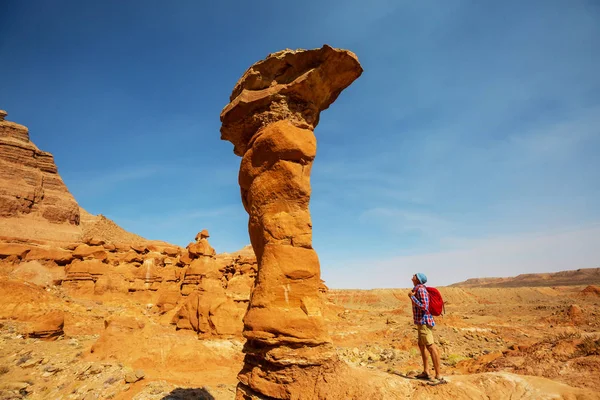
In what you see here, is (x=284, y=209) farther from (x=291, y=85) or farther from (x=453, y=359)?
(x=453, y=359)

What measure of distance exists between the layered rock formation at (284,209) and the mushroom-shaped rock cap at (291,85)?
2cm

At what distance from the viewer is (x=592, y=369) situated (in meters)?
5.57

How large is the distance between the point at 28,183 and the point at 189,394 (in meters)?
51.7

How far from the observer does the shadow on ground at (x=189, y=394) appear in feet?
26.1

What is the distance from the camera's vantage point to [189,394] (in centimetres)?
825

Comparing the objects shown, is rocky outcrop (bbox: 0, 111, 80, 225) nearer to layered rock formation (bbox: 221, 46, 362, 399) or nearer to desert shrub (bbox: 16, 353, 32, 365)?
desert shrub (bbox: 16, 353, 32, 365)

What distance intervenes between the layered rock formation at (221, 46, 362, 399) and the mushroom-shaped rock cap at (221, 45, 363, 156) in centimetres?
2

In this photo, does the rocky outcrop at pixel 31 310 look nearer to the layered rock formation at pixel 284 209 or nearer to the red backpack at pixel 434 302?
the layered rock formation at pixel 284 209

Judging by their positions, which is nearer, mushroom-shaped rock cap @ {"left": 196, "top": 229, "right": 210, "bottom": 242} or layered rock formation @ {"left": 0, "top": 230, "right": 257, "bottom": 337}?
layered rock formation @ {"left": 0, "top": 230, "right": 257, "bottom": 337}

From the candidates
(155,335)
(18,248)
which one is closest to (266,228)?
(155,335)

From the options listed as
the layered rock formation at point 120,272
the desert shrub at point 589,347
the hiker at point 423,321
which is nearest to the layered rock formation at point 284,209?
the hiker at point 423,321

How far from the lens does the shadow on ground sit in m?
7.96

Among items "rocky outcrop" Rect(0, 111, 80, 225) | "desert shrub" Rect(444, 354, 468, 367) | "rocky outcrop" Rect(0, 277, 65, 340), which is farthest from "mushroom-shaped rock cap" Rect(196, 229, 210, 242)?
"rocky outcrop" Rect(0, 111, 80, 225)

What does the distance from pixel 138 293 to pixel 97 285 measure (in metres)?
2.80
